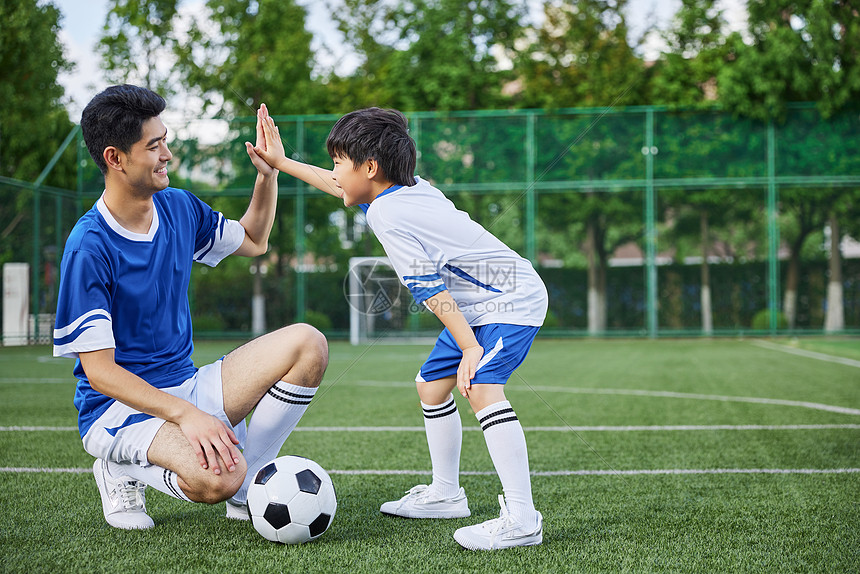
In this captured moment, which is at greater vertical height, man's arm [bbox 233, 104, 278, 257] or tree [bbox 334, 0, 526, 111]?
tree [bbox 334, 0, 526, 111]

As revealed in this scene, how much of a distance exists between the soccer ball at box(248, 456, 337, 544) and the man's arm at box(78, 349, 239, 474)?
196mm

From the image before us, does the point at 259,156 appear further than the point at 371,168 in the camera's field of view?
Yes

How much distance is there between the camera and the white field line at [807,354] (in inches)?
369

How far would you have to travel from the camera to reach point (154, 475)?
2.44m

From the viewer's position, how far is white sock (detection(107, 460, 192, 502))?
Result: 94.1 inches

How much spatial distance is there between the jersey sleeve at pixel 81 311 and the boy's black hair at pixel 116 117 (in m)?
0.36

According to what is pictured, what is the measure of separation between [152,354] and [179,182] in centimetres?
1299

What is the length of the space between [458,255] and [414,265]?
0.70 ft

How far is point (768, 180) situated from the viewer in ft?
48.4

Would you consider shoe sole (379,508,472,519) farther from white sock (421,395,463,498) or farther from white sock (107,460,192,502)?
white sock (107,460,192,502)

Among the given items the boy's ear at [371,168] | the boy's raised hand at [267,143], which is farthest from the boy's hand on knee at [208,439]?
the boy's raised hand at [267,143]

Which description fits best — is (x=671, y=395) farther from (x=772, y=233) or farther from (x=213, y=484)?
(x=772, y=233)

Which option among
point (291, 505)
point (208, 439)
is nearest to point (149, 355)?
point (208, 439)

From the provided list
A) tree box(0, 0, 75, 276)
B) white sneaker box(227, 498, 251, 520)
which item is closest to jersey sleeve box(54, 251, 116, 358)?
white sneaker box(227, 498, 251, 520)
